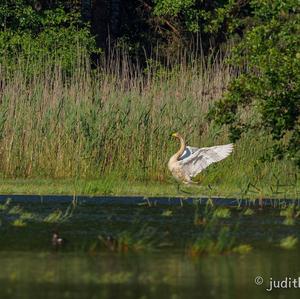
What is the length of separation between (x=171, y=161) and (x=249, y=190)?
1.64 metres

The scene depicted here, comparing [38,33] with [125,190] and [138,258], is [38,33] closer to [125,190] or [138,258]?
[125,190]

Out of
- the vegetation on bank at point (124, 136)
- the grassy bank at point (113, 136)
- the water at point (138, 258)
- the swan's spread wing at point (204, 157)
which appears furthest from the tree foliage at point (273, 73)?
the grassy bank at point (113, 136)

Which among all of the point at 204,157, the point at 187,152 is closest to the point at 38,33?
the point at 187,152

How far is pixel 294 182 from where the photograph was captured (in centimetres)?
1672

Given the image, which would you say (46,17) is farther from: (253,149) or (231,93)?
(231,93)

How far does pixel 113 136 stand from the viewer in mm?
18359

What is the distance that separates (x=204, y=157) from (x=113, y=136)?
1510 mm

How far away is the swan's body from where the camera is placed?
1736 cm

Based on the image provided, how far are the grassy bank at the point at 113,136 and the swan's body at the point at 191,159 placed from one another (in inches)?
10.0

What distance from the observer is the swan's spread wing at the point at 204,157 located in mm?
17438

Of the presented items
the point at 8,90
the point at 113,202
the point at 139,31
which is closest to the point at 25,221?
the point at 113,202

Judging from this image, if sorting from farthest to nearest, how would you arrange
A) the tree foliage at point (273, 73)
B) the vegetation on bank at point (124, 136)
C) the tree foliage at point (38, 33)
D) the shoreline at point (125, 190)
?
the tree foliage at point (38, 33) → the vegetation on bank at point (124, 136) → the shoreline at point (125, 190) → the tree foliage at point (273, 73)

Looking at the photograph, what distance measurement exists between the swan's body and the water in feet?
7.90

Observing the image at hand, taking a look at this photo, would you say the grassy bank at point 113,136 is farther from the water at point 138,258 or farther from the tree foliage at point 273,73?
the water at point 138,258
